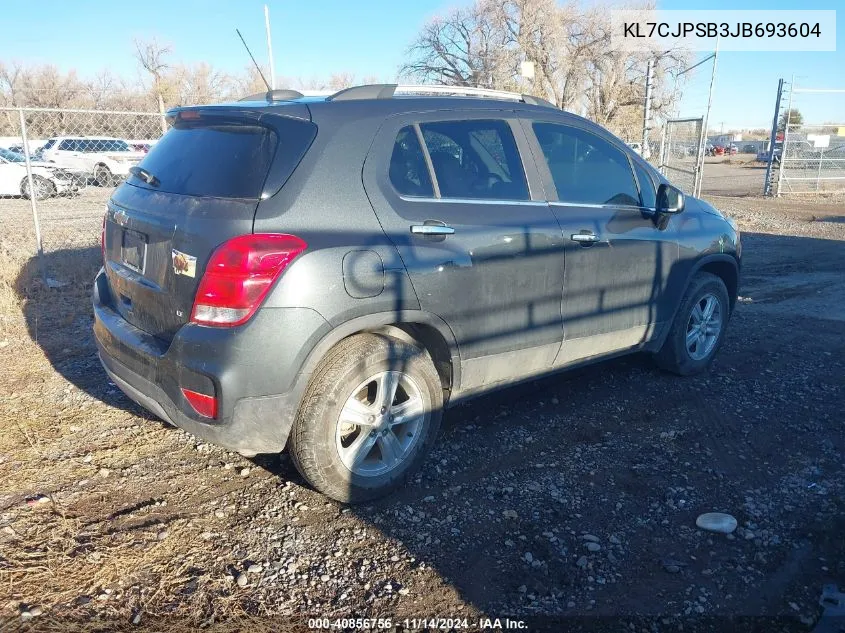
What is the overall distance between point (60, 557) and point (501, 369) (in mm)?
2305

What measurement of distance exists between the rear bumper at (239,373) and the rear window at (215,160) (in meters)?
0.62

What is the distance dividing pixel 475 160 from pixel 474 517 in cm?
187

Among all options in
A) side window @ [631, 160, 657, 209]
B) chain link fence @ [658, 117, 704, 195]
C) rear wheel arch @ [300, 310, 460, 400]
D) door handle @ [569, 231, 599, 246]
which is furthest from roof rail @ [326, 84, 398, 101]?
chain link fence @ [658, 117, 704, 195]

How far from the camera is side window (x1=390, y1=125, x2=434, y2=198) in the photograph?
3.22 metres

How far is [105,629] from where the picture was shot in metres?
2.47

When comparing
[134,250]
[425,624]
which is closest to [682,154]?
[134,250]

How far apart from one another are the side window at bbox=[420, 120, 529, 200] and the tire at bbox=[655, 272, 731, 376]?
6.08 feet

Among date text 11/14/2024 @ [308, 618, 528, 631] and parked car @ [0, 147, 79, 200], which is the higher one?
parked car @ [0, 147, 79, 200]

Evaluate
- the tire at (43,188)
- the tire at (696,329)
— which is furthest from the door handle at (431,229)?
the tire at (43,188)

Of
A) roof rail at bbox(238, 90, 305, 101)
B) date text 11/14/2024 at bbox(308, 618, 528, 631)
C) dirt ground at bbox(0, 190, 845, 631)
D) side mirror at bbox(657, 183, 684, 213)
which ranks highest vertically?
roof rail at bbox(238, 90, 305, 101)

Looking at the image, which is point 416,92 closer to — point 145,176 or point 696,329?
point 145,176

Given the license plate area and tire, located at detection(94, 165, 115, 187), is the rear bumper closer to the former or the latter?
the license plate area

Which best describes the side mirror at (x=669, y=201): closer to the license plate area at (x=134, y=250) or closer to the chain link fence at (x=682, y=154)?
the license plate area at (x=134, y=250)

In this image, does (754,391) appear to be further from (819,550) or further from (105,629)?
(105,629)
